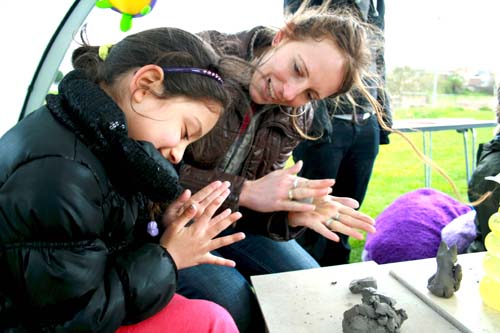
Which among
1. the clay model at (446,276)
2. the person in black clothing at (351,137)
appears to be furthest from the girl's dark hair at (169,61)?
the person in black clothing at (351,137)

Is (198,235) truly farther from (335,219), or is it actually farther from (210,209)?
(335,219)

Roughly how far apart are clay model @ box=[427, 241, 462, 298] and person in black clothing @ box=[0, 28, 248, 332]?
44 cm

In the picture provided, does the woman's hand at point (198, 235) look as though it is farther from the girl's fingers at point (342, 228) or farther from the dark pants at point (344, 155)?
the dark pants at point (344, 155)

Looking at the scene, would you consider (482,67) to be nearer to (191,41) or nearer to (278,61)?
(278,61)

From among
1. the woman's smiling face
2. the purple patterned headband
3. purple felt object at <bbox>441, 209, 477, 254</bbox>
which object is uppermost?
the purple patterned headband

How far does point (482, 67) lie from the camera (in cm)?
445

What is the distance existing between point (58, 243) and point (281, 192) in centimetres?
63

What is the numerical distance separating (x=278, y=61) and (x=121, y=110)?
1.77 feet

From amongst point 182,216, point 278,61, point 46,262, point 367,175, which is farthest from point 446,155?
point 46,262

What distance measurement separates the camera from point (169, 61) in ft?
2.82

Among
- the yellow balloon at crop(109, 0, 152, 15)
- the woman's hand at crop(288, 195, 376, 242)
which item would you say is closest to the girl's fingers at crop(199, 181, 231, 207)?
the woman's hand at crop(288, 195, 376, 242)

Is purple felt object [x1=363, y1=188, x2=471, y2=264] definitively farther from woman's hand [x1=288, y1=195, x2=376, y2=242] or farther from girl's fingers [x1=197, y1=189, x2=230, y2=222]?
girl's fingers [x1=197, y1=189, x2=230, y2=222]

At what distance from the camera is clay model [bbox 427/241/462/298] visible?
93cm

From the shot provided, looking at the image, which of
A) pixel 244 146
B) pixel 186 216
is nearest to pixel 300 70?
pixel 244 146
